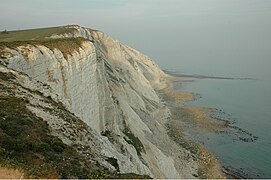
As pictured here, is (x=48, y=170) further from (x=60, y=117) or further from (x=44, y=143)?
(x=60, y=117)

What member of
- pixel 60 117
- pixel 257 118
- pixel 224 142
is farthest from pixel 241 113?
pixel 60 117

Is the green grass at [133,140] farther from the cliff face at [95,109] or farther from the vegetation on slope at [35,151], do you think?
the vegetation on slope at [35,151]

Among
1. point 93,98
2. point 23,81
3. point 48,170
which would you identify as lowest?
point 93,98

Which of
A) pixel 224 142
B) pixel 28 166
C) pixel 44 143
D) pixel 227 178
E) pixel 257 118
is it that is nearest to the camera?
pixel 28 166

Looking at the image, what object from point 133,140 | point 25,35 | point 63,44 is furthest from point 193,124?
point 63,44

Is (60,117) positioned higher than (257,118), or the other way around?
(60,117)

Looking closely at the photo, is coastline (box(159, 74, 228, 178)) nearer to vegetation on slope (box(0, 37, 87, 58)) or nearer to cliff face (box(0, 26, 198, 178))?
cliff face (box(0, 26, 198, 178))
